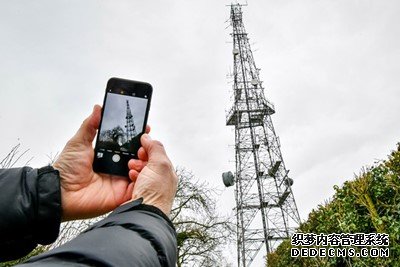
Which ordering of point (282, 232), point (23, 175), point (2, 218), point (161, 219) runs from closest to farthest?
point (161, 219), point (2, 218), point (23, 175), point (282, 232)

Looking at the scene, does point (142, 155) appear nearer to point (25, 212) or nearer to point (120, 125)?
point (120, 125)

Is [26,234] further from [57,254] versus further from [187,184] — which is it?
[187,184]

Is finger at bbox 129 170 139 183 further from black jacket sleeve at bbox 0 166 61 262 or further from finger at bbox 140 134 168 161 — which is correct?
black jacket sleeve at bbox 0 166 61 262

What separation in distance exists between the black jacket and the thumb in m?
0.21

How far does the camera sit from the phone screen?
1596 mm

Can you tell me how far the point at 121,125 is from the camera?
1635 mm

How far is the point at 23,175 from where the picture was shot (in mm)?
1396

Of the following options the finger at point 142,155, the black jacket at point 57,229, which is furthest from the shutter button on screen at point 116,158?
the black jacket at point 57,229

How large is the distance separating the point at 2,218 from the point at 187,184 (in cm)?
1376

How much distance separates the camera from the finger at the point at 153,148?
1341 mm

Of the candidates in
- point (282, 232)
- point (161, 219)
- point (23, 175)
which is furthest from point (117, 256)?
point (282, 232)

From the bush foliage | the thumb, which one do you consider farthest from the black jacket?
the bush foliage

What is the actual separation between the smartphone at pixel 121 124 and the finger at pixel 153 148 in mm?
94

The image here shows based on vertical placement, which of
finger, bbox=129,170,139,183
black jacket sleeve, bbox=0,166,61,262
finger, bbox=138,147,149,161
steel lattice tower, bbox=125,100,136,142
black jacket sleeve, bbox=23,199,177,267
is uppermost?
steel lattice tower, bbox=125,100,136,142
